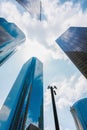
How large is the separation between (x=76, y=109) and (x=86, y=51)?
217ft

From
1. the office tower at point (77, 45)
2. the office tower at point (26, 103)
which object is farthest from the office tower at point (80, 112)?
the office tower at point (77, 45)

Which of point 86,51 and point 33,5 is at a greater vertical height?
point 86,51

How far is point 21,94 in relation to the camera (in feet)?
419

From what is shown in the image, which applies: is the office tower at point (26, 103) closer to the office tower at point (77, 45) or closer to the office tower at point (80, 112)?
the office tower at point (80, 112)

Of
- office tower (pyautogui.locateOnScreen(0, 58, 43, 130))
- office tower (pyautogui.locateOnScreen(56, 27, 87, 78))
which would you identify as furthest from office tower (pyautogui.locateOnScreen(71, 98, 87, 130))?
office tower (pyautogui.locateOnScreen(56, 27, 87, 78))

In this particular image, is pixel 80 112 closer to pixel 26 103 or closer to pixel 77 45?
pixel 26 103

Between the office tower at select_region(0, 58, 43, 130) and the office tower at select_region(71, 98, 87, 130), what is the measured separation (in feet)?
87.4

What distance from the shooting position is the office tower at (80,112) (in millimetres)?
121312

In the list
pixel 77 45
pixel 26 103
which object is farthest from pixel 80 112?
pixel 77 45

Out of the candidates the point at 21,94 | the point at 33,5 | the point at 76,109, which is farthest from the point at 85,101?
the point at 33,5

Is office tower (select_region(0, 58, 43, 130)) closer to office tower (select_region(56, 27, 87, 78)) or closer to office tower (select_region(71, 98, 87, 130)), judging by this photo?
office tower (select_region(71, 98, 87, 130))

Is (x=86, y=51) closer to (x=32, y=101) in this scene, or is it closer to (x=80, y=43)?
(x=80, y=43)

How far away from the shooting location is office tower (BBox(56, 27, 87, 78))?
266 feet

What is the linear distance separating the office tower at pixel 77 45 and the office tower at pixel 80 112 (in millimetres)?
48091
